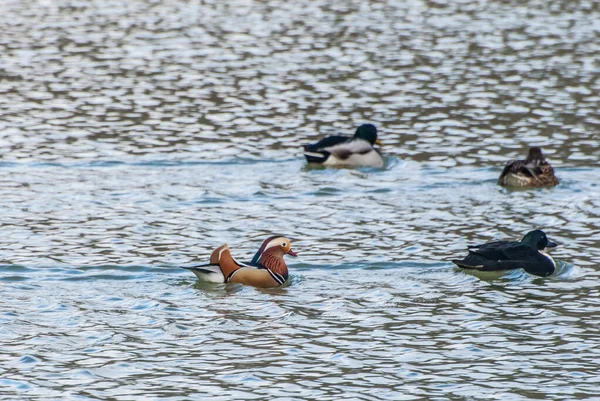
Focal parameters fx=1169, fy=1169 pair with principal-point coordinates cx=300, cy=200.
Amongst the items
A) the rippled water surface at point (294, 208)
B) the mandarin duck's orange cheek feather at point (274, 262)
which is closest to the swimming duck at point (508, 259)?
the rippled water surface at point (294, 208)

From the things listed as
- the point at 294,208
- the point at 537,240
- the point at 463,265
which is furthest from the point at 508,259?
the point at 294,208

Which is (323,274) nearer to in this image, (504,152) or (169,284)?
(169,284)

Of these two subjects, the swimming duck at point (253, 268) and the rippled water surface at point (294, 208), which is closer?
the rippled water surface at point (294, 208)

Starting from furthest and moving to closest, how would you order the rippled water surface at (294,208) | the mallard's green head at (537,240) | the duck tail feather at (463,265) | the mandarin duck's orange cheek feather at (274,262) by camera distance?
the mallard's green head at (537,240) → the duck tail feather at (463,265) → the mandarin duck's orange cheek feather at (274,262) → the rippled water surface at (294,208)

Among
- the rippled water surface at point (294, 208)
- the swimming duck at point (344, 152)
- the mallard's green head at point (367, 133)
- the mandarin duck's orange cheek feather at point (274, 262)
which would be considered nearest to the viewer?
the rippled water surface at point (294, 208)

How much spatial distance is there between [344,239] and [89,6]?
27404mm

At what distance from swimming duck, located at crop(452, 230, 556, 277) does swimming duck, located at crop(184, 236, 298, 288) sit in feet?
7.88

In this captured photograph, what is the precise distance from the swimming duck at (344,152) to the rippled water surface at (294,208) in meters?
0.31

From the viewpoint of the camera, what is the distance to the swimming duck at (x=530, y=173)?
20716 millimetres

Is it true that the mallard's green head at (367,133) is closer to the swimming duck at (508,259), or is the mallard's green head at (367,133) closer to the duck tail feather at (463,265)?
the swimming duck at (508,259)

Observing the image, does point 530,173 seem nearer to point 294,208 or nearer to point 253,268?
point 294,208

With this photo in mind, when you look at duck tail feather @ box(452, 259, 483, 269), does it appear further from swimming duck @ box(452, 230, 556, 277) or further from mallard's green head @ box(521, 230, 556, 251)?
mallard's green head @ box(521, 230, 556, 251)

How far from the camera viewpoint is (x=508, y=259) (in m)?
16.2

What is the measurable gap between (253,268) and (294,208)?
418cm
